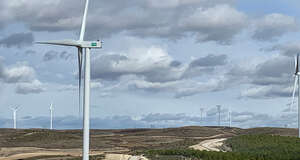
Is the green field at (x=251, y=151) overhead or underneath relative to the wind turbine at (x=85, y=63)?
underneath

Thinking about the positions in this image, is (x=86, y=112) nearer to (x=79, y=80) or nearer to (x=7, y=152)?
(x=79, y=80)

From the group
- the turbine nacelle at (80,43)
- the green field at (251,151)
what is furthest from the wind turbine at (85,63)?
the green field at (251,151)

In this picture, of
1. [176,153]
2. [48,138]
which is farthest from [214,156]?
[48,138]

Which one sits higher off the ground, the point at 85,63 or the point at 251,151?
the point at 85,63

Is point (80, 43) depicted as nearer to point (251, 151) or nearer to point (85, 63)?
point (85, 63)

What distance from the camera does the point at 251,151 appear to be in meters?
85.8

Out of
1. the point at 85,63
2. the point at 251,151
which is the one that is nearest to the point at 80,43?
the point at 85,63

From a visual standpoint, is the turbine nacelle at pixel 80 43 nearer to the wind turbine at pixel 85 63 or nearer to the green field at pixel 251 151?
the wind turbine at pixel 85 63

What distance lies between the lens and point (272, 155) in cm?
7706

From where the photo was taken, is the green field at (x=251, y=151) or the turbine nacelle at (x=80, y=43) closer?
the turbine nacelle at (x=80, y=43)

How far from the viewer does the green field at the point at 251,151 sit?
223ft

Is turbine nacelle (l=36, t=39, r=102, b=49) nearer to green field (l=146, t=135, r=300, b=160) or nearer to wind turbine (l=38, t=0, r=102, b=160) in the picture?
wind turbine (l=38, t=0, r=102, b=160)

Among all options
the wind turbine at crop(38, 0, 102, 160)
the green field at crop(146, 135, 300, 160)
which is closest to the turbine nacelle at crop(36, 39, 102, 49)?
the wind turbine at crop(38, 0, 102, 160)

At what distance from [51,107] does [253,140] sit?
2477 inches
